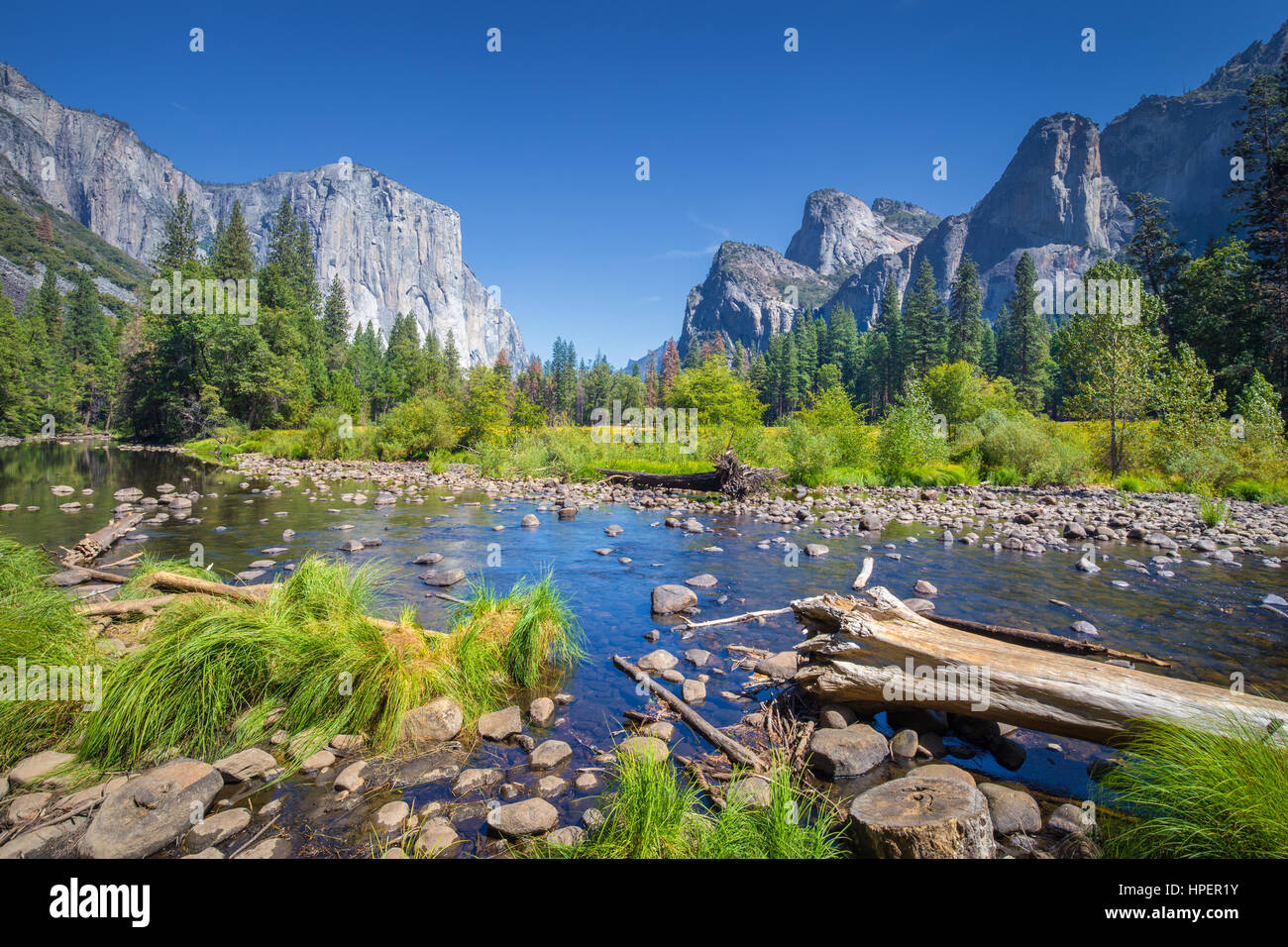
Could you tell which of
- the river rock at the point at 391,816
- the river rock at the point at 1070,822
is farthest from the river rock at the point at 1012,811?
the river rock at the point at 391,816

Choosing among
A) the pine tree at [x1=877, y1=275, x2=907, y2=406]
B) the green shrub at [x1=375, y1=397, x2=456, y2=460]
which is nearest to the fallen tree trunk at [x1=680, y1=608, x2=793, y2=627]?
the green shrub at [x1=375, y1=397, x2=456, y2=460]

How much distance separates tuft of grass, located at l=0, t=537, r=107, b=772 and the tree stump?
607 cm

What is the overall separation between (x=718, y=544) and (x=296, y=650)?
34.6 feet

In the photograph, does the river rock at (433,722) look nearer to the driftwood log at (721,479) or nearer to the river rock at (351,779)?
the river rock at (351,779)

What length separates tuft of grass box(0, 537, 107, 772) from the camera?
4266 mm

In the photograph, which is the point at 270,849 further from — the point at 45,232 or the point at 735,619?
the point at 45,232

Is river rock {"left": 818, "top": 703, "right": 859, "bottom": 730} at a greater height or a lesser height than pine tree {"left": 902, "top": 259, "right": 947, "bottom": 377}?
lesser

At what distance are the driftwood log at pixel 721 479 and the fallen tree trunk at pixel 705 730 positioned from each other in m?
17.8

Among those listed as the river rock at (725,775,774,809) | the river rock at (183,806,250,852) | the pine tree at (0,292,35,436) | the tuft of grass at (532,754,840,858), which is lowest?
the river rock at (183,806,250,852)

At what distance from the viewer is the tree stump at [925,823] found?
3148mm

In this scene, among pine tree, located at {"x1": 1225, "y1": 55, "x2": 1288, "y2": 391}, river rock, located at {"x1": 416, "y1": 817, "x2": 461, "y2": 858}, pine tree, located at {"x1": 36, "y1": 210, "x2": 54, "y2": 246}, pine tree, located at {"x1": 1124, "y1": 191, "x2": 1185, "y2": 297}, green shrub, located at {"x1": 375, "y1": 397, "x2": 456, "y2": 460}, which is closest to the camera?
river rock, located at {"x1": 416, "y1": 817, "x2": 461, "y2": 858}

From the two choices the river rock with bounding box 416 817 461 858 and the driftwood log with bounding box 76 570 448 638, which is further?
the driftwood log with bounding box 76 570 448 638

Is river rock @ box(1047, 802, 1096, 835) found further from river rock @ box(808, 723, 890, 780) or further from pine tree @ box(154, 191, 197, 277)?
pine tree @ box(154, 191, 197, 277)
